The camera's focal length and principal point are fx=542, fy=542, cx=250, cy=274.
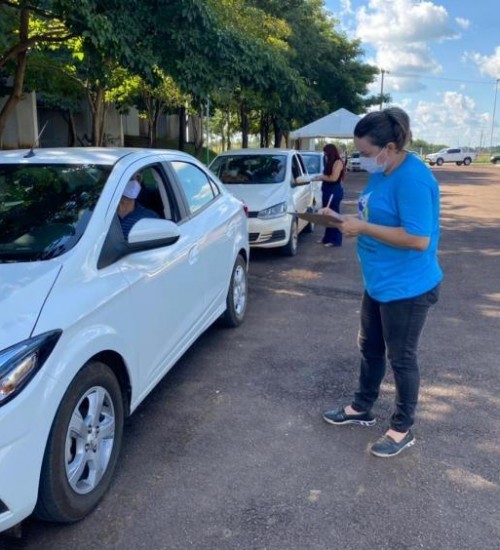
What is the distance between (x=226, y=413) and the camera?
361 centimetres

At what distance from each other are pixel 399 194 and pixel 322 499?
1.58 m

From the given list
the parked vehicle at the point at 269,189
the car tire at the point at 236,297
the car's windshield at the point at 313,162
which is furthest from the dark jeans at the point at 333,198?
the car tire at the point at 236,297

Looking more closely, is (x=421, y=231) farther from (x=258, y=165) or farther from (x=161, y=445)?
(x=258, y=165)

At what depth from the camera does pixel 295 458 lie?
309 cm

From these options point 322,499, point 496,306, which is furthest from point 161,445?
point 496,306

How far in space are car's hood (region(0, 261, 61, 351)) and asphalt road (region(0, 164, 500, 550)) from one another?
3.36 feet

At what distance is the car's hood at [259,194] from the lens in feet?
26.0

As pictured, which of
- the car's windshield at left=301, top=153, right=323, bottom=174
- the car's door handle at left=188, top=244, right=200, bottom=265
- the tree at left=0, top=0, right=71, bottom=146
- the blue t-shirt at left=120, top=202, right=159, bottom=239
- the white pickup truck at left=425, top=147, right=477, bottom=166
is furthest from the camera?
the white pickup truck at left=425, top=147, right=477, bottom=166

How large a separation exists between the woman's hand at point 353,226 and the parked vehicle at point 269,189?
5.01 m

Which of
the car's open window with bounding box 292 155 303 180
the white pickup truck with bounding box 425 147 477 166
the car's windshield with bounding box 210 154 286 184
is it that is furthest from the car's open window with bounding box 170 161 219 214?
the white pickup truck with bounding box 425 147 477 166

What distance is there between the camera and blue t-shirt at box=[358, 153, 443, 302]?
265 centimetres

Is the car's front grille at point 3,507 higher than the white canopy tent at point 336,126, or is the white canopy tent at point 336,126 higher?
the white canopy tent at point 336,126

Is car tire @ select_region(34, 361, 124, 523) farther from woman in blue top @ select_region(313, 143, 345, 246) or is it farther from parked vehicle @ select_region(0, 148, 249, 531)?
woman in blue top @ select_region(313, 143, 345, 246)

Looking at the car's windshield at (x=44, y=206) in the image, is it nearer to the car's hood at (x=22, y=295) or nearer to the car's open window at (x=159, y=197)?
the car's hood at (x=22, y=295)
